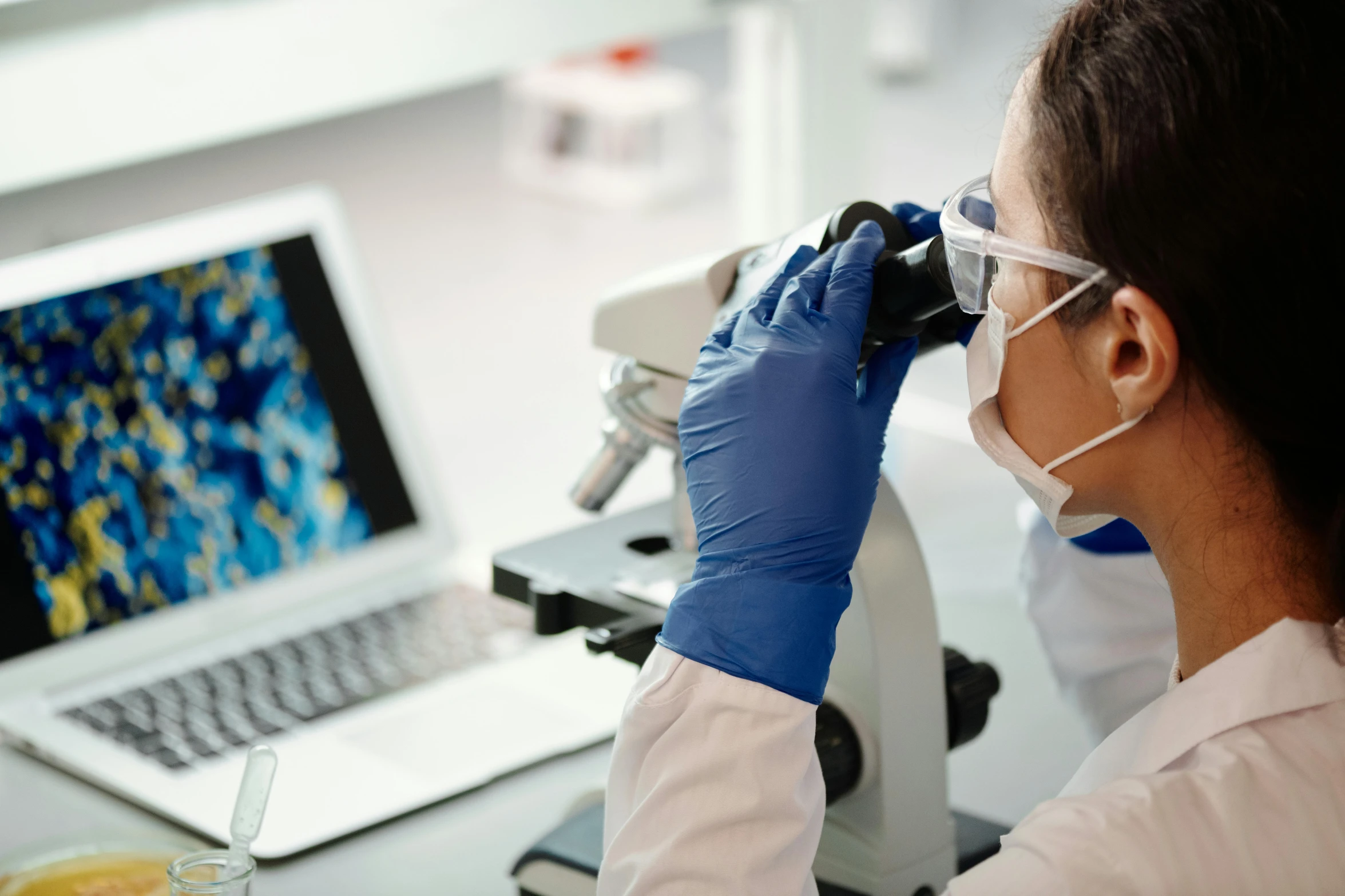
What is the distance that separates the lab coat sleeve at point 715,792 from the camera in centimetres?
80

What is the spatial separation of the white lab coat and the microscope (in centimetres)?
10

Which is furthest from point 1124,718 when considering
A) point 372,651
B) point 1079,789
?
point 372,651

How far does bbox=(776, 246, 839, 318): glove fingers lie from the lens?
0.87 metres

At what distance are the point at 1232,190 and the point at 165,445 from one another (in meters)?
1.01

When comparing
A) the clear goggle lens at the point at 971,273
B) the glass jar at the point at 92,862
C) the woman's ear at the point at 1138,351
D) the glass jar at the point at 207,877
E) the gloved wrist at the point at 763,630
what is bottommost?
the glass jar at the point at 92,862

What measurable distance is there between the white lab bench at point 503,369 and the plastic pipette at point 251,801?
6.4 inches

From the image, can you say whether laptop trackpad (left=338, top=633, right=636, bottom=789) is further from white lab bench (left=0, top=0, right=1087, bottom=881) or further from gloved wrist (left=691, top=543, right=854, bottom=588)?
gloved wrist (left=691, top=543, right=854, bottom=588)

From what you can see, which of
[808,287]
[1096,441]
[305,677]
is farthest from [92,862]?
[1096,441]

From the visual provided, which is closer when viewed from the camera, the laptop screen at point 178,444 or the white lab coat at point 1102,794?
the white lab coat at point 1102,794

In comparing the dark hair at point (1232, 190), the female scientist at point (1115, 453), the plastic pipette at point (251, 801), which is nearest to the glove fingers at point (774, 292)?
the female scientist at point (1115, 453)

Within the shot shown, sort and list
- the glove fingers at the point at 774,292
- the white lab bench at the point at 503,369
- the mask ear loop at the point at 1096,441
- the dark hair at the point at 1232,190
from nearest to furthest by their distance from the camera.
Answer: the dark hair at the point at 1232,190 → the mask ear loop at the point at 1096,441 → the glove fingers at the point at 774,292 → the white lab bench at the point at 503,369

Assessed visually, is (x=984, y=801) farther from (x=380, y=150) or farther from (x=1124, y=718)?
(x=380, y=150)

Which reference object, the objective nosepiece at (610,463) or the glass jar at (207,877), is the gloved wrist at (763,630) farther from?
the glass jar at (207,877)

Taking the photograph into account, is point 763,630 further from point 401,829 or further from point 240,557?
point 240,557
